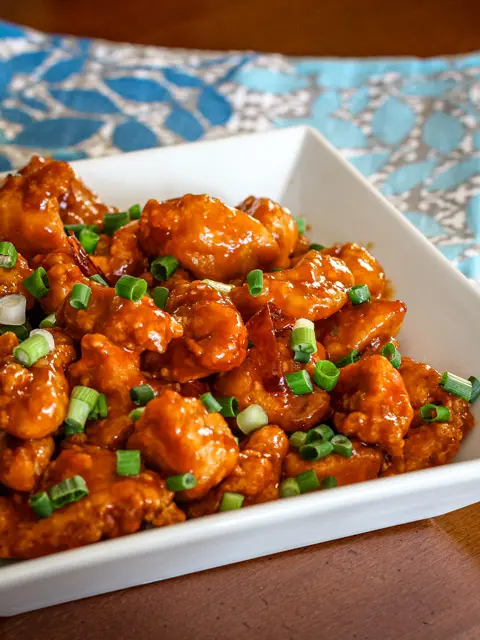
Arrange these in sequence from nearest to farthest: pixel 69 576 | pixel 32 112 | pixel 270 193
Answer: pixel 69 576
pixel 270 193
pixel 32 112

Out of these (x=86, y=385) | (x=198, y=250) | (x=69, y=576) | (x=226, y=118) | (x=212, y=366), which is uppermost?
(x=226, y=118)

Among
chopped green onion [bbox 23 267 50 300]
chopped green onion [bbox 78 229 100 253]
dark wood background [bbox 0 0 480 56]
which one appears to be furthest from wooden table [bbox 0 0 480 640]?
dark wood background [bbox 0 0 480 56]

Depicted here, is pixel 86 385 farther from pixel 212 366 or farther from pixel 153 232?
pixel 153 232

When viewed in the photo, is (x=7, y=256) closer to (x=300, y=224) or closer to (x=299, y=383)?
(x=299, y=383)

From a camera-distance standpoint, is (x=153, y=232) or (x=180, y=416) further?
(x=153, y=232)

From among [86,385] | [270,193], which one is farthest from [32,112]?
[86,385]

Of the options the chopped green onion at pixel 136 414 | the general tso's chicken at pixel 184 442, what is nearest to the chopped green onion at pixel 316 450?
the general tso's chicken at pixel 184 442

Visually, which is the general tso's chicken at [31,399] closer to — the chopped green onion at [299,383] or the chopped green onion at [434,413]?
the chopped green onion at [299,383]
